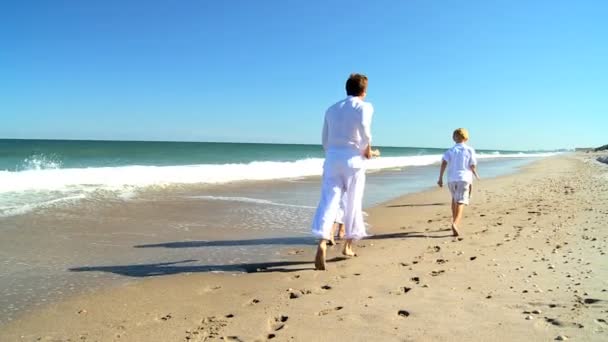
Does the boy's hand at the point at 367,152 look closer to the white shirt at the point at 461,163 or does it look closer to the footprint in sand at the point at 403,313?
the footprint in sand at the point at 403,313

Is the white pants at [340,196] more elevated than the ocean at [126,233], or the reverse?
the white pants at [340,196]

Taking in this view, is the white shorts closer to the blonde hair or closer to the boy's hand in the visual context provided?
the blonde hair

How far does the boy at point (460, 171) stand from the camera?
20.8 feet

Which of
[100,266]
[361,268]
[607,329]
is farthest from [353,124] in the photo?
[100,266]

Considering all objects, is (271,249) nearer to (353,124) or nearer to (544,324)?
(353,124)

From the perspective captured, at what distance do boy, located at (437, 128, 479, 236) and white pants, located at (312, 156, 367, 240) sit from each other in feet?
7.71

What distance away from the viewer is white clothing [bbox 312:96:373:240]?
14.3 feet

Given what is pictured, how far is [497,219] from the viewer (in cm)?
723

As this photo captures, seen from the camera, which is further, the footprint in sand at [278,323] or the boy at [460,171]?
the boy at [460,171]

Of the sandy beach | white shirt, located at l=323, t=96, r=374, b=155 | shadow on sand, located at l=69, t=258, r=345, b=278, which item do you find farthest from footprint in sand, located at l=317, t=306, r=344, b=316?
white shirt, located at l=323, t=96, r=374, b=155

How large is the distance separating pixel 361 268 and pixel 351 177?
3.14 ft

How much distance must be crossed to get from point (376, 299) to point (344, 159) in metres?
1.60

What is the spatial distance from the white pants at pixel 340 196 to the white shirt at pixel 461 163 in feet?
8.18

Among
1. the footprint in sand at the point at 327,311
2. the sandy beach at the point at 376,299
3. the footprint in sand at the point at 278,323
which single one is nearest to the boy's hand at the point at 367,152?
the sandy beach at the point at 376,299
